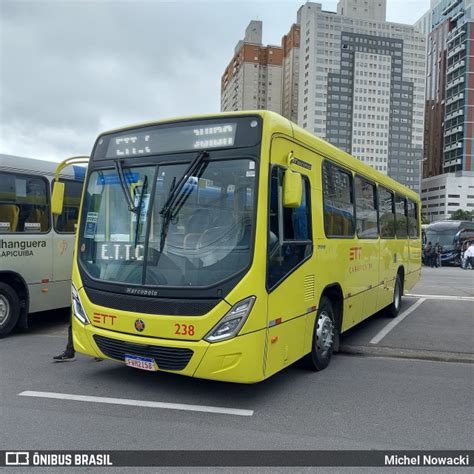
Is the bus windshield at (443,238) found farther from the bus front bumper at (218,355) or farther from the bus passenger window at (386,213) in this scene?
the bus front bumper at (218,355)

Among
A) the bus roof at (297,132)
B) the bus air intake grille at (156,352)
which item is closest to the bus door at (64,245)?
the bus roof at (297,132)

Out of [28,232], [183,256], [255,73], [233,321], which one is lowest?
[233,321]

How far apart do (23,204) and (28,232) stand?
0.45 metres

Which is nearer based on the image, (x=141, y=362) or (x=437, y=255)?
(x=141, y=362)

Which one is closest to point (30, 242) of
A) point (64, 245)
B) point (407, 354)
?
point (64, 245)

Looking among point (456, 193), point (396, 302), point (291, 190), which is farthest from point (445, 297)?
point (456, 193)

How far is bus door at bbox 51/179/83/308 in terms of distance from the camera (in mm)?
8367

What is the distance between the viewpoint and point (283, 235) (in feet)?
16.2

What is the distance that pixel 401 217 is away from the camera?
422 inches

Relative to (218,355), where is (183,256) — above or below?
above

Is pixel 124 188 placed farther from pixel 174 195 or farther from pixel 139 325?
pixel 139 325

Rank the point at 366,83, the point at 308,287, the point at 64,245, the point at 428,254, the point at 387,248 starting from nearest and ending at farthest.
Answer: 1. the point at 308,287
2. the point at 64,245
3. the point at 387,248
4. the point at 428,254
5. the point at 366,83

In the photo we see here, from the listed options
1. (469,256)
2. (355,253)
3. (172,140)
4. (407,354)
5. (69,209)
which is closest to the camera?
(172,140)

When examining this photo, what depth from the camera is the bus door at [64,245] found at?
27.5 ft
